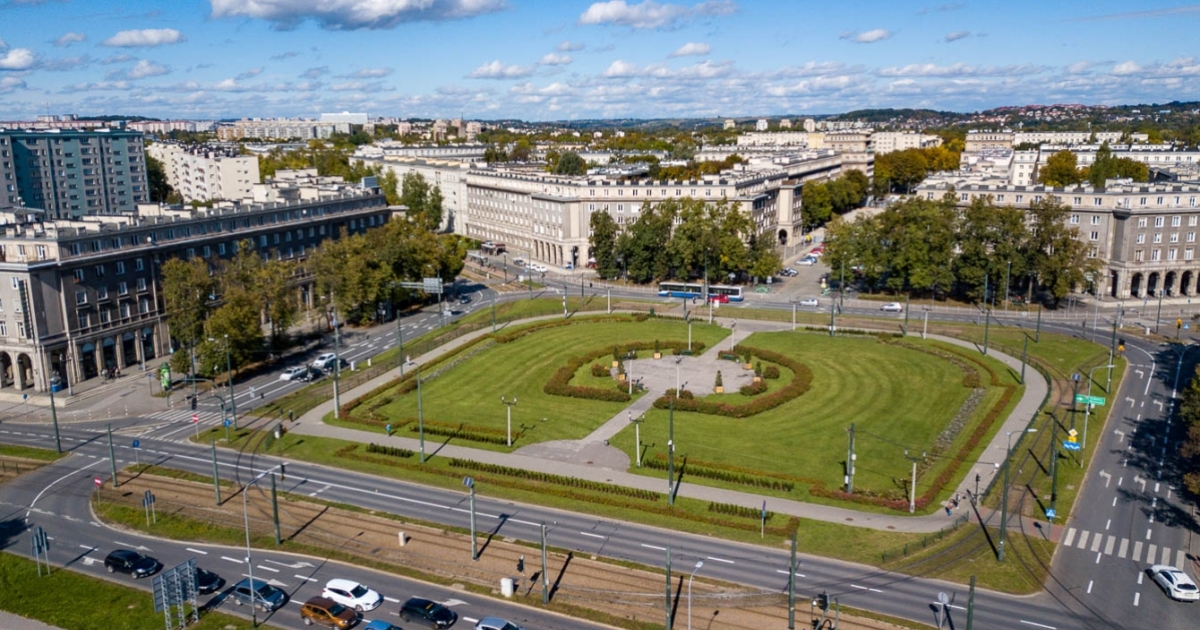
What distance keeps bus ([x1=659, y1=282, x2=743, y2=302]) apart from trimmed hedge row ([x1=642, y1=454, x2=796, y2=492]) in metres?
56.8

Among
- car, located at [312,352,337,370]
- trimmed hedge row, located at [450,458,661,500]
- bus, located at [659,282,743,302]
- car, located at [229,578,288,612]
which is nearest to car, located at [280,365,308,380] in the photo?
car, located at [312,352,337,370]

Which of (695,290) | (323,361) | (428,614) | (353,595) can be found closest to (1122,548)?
(428,614)

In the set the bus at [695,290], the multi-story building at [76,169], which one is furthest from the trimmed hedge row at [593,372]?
the multi-story building at [76,169]

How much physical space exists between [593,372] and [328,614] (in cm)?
4399

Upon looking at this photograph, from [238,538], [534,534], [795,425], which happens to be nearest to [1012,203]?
[795,425]

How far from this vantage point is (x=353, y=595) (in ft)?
140

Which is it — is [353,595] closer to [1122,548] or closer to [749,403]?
[749,403]

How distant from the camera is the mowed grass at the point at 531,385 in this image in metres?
70.2

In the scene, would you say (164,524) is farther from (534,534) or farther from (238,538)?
(534,534)

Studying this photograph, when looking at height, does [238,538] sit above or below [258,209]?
below

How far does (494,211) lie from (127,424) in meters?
100

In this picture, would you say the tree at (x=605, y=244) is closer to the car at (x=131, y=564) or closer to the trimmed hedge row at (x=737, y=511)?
the trimmed hedge row at (x=737, y=511)

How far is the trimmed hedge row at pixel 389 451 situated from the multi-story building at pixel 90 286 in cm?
3703

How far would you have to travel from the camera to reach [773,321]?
104125 millimetres
